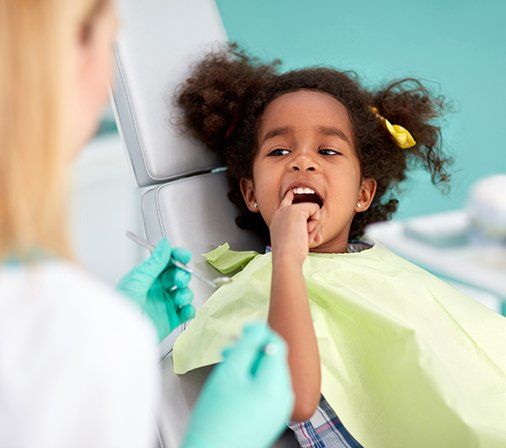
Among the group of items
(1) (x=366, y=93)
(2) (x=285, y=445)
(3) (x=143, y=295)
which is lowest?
(2) (x=285, y=445)

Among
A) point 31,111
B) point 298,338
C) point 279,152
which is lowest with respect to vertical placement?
point 298,338

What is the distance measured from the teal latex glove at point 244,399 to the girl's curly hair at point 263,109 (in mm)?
894

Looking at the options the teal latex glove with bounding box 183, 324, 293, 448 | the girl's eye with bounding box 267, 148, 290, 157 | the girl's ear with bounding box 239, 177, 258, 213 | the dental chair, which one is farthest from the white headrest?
the teal latex glove with bounding box 183, 324, 293, 448

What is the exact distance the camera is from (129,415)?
762mm

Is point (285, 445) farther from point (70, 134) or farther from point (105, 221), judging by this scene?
point (105, 221)

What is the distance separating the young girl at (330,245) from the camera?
1.37 meters

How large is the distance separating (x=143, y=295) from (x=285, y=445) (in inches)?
14.2

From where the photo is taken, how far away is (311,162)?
5.45 ft

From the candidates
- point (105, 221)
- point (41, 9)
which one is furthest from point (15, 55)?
point (105, 221)

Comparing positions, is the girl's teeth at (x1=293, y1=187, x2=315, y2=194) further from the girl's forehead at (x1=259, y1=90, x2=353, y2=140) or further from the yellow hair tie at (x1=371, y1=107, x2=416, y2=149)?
the yellow hair tie at (x1=371, y1=107, x2=416, y2=149)

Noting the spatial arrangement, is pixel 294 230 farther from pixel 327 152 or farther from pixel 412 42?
pixel 412 42

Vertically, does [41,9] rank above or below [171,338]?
above

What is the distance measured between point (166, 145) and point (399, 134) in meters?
0.52

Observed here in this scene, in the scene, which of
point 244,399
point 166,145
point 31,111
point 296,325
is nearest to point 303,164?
point 166,145
